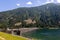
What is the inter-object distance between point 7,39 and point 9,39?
5.26 ft

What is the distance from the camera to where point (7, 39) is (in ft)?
197

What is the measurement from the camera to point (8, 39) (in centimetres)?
6078

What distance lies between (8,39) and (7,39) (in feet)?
2.48

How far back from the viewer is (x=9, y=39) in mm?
61594

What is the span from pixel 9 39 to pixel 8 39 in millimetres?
847
